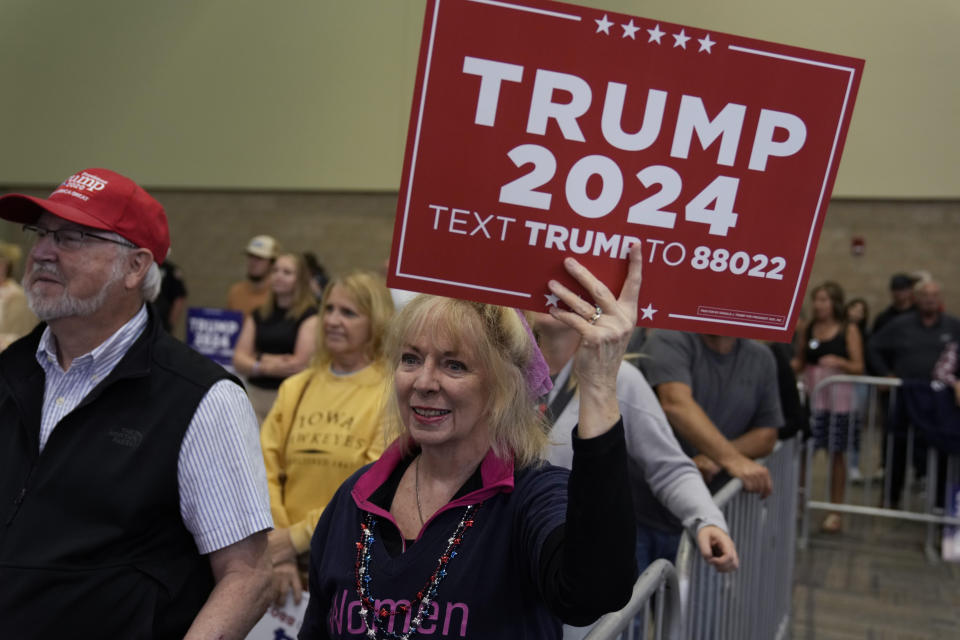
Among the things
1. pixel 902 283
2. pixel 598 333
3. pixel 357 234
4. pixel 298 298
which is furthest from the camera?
pixel 357 234

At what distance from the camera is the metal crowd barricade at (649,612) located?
1651 millimetres

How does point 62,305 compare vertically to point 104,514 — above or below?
above

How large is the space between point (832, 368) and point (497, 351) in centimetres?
677

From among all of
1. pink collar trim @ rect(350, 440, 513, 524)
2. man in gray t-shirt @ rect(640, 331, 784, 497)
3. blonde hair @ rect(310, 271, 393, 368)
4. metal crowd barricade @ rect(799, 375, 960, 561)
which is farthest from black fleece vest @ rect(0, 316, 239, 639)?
metal crowd barricade @ rect(799, 375, 960, 561)

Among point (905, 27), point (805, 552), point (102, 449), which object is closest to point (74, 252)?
point (102, 449)

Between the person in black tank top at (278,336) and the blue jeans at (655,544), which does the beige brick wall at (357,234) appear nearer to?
the person in black tank top at (278,336)

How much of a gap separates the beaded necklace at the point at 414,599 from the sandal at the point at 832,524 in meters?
6.01

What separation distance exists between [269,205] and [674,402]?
36.0 ft

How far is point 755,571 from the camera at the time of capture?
346 centimetres

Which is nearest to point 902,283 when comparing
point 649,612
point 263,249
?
point 263,249

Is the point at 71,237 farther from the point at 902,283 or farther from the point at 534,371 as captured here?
the point at 902,283

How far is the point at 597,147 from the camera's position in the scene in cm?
155

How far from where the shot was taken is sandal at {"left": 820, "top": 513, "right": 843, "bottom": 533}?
→ 6887mm

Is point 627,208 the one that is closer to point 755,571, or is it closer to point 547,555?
point 547,555
